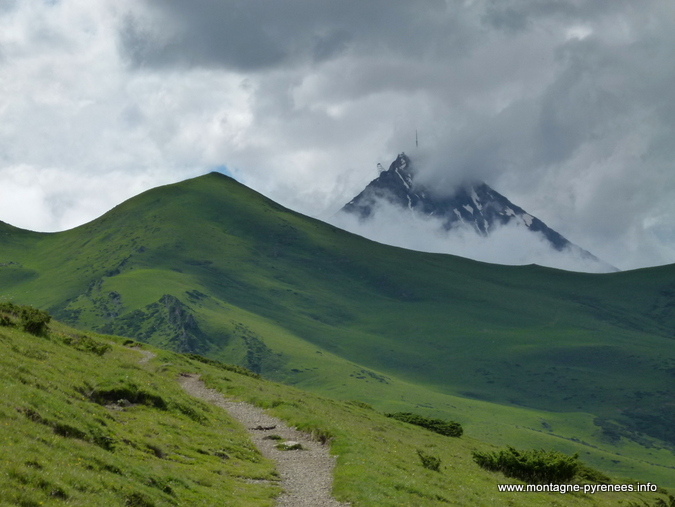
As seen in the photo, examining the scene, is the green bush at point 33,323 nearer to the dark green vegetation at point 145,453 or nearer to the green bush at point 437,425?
the dark green vegetation at point 145,453

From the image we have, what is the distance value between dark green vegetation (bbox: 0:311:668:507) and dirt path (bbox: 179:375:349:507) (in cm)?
77

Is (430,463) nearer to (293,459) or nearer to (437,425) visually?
(293,459)

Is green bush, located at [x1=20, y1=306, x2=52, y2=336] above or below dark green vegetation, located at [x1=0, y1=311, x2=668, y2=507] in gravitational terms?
above

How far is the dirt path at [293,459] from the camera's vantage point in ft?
106

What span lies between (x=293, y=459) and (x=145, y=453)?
11.8 m

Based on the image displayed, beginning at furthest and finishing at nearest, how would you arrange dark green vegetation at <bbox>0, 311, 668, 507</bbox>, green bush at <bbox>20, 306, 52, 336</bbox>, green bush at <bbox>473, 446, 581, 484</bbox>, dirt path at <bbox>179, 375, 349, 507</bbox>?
1. green bush at <bbox>20, 306, 52, 336</bbox>
2. green bush at <bbox>473, 446, 581, 484</bbox>
3. dirt path at <bbox>179, 375, 349, 507</bbox>
4. dark green vegetation at <bbox>0, 311, 668, 507</bbox>

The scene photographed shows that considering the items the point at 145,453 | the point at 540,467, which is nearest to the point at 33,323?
the point at 145,453

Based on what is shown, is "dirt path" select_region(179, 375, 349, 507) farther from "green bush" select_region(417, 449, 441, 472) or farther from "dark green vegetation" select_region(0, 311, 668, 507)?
"green bush" select_region(417, 449, 441, 472)

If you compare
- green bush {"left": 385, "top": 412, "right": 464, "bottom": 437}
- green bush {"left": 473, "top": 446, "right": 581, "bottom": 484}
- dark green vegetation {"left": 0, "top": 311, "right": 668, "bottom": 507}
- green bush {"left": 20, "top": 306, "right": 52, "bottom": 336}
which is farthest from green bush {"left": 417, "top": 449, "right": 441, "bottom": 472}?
green bush {"left": 385, "top": 412, "right": 464, "bottom": 437}

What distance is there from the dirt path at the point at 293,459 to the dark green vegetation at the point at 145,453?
77 cm

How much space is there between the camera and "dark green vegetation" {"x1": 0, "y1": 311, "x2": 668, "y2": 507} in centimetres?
2356

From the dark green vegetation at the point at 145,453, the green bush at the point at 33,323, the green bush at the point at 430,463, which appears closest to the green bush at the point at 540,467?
the dark green vegetation at the point at 145,453

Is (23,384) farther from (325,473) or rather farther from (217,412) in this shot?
(217,412)

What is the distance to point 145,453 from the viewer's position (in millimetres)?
32031
